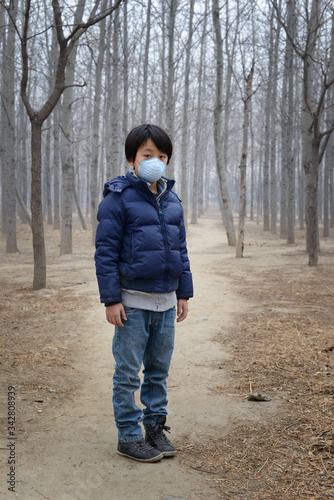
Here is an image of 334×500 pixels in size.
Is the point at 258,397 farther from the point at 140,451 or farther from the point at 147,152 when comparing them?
the point at 147,152

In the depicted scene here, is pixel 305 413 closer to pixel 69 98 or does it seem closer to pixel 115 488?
pixel 115 488

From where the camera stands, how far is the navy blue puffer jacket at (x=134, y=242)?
254cm

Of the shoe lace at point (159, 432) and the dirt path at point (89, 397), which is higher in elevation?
the shoe lace at point (159, 432)

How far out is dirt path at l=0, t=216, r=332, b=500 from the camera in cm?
235

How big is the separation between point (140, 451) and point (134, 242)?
1.15 m

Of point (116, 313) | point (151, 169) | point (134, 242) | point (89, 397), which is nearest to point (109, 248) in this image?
point (134, 242)

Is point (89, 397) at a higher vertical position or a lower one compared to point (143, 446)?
lower

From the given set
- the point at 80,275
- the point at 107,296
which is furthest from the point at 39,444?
the point at 80,275

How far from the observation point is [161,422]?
277cm

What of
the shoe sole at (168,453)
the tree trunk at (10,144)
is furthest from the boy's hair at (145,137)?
the tree trunk at (10,144)

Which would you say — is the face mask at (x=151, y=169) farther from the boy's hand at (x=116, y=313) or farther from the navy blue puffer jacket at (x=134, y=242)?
the boy's hand at (x=116, y=313)

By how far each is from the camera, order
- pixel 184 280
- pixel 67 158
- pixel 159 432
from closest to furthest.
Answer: pixel 159 432
pixel 184 280
pixel 67 158

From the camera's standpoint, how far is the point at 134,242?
2570 millimetres

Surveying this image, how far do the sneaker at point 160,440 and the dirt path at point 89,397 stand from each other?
0.05 m
